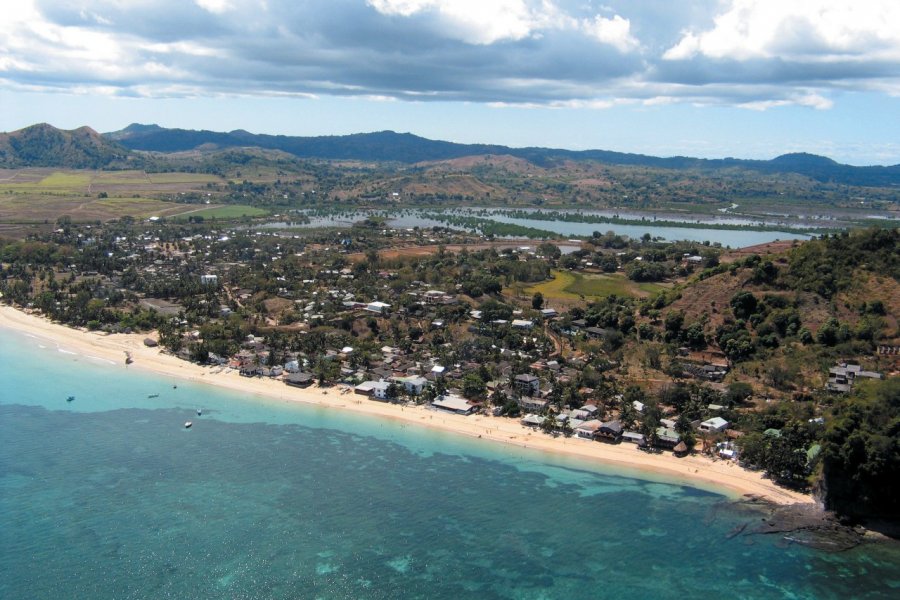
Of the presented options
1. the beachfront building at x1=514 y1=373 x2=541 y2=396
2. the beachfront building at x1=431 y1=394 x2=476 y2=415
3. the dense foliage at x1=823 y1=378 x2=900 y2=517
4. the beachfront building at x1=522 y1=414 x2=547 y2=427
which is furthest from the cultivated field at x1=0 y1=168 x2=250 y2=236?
the dense foliage at x1=823 y1=378 x2=900 y2=517

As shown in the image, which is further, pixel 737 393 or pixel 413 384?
pixel 413 384

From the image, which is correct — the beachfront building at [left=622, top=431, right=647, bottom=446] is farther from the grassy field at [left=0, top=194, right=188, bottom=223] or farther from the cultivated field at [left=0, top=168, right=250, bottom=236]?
the grassy field at [left=0, top=194, right=188, bottom=223]

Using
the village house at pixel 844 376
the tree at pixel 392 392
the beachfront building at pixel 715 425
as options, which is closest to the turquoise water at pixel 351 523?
the tree at pixel 392 392

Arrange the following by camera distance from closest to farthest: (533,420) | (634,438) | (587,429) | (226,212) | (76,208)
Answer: (634,438) → (587,429) → (533,420) → (76,208) → (226,212)

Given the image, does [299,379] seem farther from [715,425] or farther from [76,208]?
[76,208]

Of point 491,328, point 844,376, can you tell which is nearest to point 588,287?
point 491,328

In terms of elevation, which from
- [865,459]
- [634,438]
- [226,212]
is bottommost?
[634,438]

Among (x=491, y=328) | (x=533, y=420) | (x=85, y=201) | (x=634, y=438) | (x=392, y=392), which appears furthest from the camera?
(x=85, y=201)
